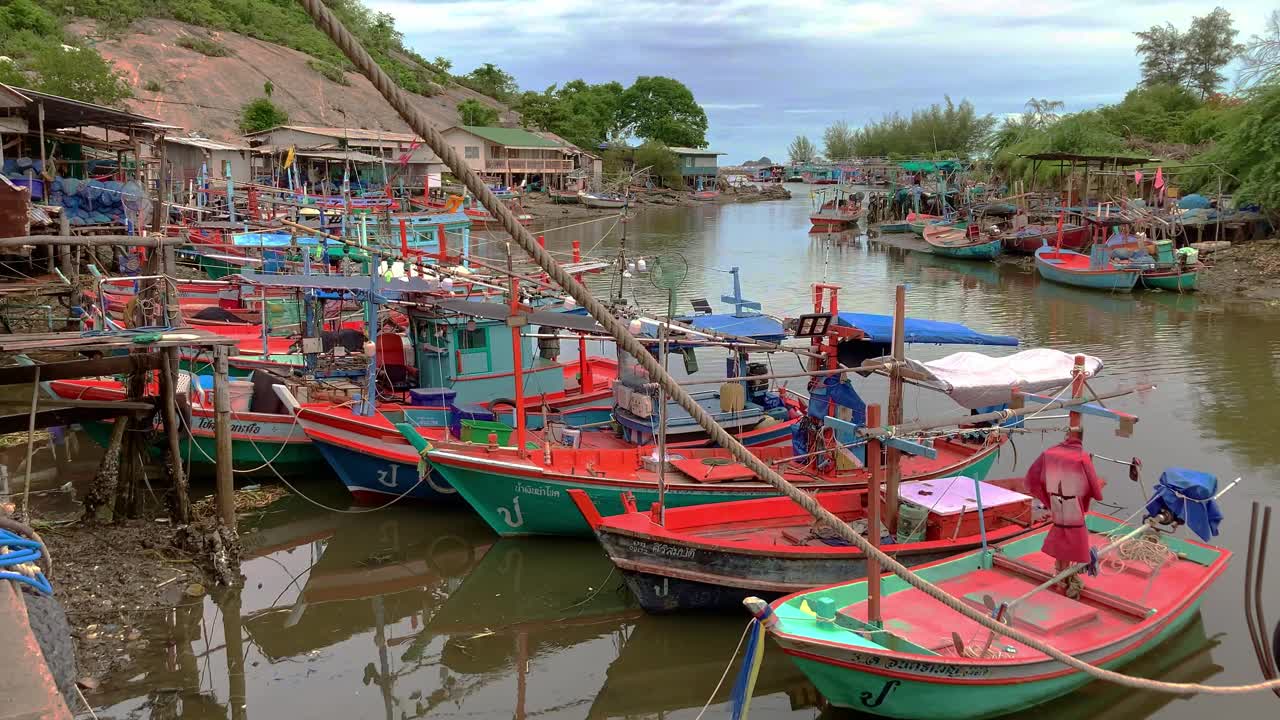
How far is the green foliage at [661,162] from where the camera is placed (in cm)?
8631

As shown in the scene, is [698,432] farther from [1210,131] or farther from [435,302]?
[1210,131]

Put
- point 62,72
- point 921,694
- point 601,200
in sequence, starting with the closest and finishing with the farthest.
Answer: point 921,694
point 62,72
point 601,200

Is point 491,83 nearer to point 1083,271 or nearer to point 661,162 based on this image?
point 661,162

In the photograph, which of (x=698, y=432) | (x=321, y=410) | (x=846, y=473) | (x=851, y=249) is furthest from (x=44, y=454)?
(x=851, y=249)

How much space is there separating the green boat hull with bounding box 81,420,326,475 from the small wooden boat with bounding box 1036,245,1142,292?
27.9 meters

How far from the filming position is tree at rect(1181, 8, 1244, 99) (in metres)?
66.2

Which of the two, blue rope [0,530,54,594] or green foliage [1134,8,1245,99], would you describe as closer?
blue rope [0,530,54,594]

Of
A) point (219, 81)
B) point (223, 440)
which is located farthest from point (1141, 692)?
point (219, 81)

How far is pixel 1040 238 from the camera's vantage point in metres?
42.0

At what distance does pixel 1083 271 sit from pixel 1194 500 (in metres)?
27.2

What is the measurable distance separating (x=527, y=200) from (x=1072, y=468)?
59.7 m

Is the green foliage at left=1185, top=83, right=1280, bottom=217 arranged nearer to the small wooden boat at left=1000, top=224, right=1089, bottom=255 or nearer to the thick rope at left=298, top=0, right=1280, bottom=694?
the small wooden boat at left=1000, top=224, right=1089, bottom=255

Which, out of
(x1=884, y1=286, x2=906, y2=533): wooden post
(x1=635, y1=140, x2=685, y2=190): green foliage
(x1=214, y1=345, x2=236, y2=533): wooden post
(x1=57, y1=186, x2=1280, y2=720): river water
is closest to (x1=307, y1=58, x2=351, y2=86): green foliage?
(x1=635, y1=140, x2=685, y2=190): green foliage

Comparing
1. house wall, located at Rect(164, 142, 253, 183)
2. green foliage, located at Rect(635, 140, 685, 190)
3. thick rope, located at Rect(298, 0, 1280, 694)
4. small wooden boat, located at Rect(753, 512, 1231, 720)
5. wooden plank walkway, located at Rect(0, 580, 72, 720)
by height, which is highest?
green foliage, located at Rect(635, 140, 685, 190)
